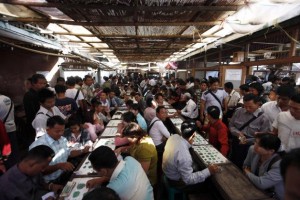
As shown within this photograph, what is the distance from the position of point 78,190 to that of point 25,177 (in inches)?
26.1

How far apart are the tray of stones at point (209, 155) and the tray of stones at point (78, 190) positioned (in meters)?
2.01

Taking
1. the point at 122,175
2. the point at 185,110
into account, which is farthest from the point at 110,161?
the point at 185,110

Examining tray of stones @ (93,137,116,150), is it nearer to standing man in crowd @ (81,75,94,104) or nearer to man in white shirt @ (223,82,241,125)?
standing man in crowd @ (81,75,94,104)

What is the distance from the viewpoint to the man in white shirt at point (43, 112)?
3627mm

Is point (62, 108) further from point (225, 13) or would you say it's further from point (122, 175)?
point (225, 13)

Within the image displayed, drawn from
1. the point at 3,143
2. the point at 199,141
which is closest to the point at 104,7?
the point at 3,143

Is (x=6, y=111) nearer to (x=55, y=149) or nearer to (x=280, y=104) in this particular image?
(x=55, y=149)

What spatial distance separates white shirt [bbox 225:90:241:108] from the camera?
21.7 feet

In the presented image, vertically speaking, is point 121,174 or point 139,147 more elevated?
point 121,174

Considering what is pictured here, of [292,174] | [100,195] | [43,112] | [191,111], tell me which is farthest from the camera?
[191,111]

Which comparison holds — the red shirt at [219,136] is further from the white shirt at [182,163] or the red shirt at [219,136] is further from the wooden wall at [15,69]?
the wooden wall at [15,69]

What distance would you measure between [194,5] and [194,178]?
283cm

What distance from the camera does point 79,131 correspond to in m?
4.21

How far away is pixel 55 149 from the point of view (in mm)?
3268
